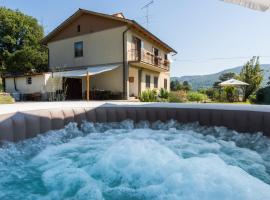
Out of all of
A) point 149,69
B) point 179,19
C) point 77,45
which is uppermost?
point 179,19

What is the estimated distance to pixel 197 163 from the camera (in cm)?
367

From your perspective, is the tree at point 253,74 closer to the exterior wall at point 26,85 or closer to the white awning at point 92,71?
the white awning at point 92,71

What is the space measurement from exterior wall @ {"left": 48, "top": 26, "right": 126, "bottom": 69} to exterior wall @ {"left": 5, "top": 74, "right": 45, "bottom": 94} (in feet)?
9.72

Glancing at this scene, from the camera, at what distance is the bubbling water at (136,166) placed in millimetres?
2895

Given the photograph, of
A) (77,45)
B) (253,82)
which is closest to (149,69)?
(77,45)

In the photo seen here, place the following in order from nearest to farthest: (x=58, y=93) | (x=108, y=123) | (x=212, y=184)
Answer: (x=212, y=184) < (x=108, y=123) < (x=58, y=93)

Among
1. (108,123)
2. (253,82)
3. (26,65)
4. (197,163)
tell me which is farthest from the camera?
(26,65)

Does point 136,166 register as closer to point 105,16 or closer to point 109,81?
point 109,81

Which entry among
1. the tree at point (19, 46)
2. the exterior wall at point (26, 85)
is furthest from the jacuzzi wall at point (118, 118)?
the tree at point (19, 46)

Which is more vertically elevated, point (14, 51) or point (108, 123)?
point (14, 51)

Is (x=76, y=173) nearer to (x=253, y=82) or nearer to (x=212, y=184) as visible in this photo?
(x=212, y=184)

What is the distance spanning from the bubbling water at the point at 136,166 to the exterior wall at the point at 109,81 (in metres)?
10.9

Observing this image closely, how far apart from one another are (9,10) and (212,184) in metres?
34.8

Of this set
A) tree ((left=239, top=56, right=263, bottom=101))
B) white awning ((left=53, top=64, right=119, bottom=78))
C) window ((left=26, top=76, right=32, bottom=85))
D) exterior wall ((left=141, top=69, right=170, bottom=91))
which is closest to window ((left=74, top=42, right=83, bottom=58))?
white awning ((left=53, top=64, right=119, bottom=78))
